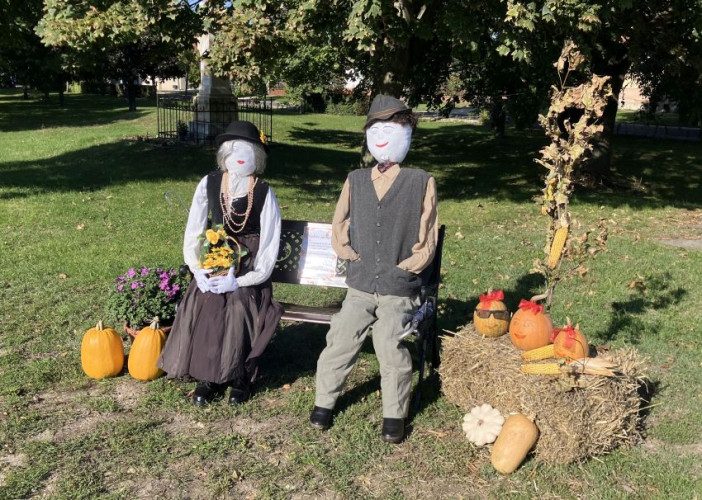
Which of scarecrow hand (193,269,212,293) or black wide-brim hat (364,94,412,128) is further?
scarecrow hand (193,269,212,293)

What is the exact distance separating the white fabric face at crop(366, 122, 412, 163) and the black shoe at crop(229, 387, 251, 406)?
71.8 inches

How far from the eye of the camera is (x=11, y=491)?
342 cm

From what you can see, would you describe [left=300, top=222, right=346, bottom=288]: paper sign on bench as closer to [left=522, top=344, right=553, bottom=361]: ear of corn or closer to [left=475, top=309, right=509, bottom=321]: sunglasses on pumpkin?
[left=475, top=309, right=509, bottom=321]: sunglasses on pumpkin

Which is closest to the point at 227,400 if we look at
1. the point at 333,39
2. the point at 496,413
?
the point at 496,413

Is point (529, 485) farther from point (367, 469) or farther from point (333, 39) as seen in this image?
point (333, 39)

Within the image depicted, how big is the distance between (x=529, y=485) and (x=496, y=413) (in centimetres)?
46

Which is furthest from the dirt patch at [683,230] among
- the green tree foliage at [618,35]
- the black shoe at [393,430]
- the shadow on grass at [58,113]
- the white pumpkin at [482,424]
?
the shadow on grass at [58,113]

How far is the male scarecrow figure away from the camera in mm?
4039

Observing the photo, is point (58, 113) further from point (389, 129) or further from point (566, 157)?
point (566, 157)

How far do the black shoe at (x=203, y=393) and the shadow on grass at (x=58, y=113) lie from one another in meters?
20.9

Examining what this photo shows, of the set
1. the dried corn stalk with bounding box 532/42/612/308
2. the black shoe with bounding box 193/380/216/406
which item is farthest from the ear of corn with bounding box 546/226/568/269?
the black shoe with bounding box 193/380/216/406

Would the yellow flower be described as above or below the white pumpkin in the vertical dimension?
above

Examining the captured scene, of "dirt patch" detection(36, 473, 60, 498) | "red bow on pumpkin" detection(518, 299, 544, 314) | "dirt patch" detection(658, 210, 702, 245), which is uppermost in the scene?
"red bow on pumpkin" detection(518, 299, 544, 314)

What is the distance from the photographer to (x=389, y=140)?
13.5 ft
